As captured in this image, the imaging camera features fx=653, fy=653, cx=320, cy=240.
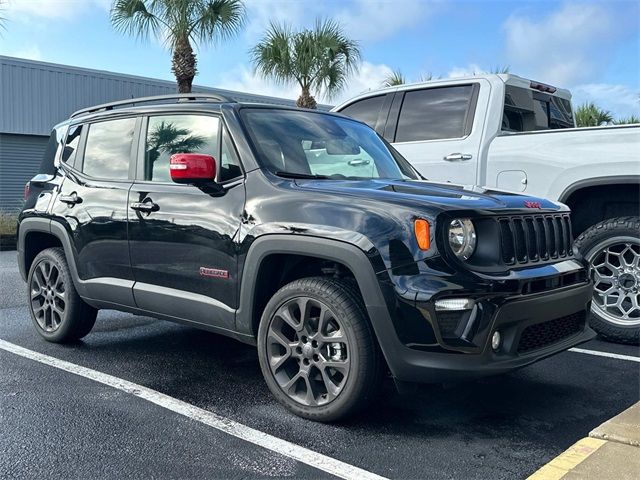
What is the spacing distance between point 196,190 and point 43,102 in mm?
17849

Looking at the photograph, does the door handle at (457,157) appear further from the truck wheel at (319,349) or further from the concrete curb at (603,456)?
the concrete curb at (603,456)

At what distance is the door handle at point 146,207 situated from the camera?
4.37 meters

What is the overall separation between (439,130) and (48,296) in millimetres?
3907

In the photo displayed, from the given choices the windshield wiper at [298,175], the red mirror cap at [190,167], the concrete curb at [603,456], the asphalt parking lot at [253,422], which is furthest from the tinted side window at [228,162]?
the concrete curb at [603,456]

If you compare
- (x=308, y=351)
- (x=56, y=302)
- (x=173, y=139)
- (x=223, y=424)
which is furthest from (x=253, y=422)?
(x=56, y=302)

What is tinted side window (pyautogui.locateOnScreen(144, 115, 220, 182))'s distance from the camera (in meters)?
4.35

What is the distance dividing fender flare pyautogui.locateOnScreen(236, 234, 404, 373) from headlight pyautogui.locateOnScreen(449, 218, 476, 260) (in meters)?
0.44

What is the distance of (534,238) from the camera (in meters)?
3.72

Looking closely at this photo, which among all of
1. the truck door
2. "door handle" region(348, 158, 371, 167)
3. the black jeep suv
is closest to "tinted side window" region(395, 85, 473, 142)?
the truck door

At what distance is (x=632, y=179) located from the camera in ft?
16.7

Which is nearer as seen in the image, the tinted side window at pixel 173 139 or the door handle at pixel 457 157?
the tinted side window at pixel 173 139

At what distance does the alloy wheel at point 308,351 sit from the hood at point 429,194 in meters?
0.66

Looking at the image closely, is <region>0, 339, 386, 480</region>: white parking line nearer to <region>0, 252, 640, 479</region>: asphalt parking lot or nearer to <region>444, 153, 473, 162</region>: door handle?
<region>0, 252, 640, 479</region>: asphalt parking lot

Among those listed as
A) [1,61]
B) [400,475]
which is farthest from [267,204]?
[1,61]
